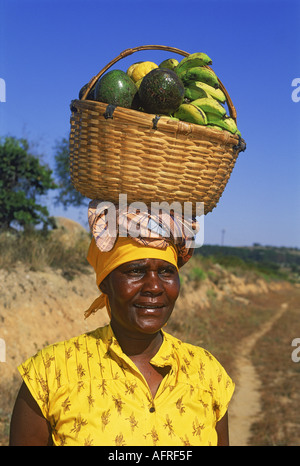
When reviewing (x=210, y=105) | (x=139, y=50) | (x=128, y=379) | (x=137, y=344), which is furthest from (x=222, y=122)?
(x=128, y=379)

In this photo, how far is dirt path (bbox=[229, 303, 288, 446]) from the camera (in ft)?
20.5

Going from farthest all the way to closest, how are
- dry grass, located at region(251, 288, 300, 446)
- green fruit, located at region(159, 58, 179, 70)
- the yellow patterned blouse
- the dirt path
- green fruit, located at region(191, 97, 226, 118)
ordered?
1. the dirt path
2. dry grass, located at region(251, 288, 300, 446)
3. green fruit, located at region(159, 58, 179, 70)
4. green fruit, located at region(191, 97, 226, 118)
5. the yellow patterned blouse

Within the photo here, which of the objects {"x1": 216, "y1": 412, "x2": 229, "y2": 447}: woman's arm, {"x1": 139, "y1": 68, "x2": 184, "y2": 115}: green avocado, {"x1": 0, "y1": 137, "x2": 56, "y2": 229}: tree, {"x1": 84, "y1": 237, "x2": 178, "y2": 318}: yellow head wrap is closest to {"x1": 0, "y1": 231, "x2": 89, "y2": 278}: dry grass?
{"x1": 0, "y1": 137, "x2": 56, "y2": 229}: tree

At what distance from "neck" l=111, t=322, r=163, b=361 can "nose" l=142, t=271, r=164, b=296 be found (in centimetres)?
22

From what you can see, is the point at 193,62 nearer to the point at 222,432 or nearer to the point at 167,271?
the point at 167,271

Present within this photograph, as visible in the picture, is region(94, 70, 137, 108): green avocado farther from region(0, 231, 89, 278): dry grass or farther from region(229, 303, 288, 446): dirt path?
region(0, 231, 89, 278): dry grass

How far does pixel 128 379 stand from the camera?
1872 mm

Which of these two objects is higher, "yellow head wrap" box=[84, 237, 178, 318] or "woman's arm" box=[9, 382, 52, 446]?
"yellow head wrap" box=[84, 237, 178, 318]

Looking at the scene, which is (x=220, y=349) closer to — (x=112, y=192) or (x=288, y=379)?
(x=288, y=379)

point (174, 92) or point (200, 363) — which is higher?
point (174, 92)

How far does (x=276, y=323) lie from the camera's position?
1666cm

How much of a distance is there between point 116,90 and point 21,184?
8792mm

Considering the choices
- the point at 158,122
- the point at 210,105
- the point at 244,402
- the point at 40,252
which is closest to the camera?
the point at 158,122
